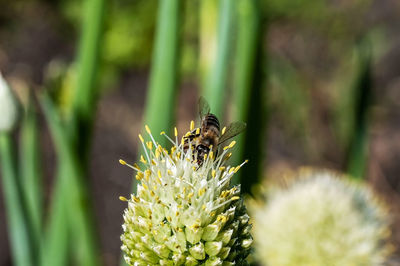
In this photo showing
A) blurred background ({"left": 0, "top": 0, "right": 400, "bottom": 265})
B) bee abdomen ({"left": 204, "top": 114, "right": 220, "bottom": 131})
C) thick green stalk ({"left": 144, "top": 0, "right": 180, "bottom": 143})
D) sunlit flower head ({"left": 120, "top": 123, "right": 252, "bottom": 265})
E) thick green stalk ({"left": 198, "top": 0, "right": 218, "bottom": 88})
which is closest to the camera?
sunlit flower head ({"left": 120, "top": 123, "right": 252, "bottom": 265})

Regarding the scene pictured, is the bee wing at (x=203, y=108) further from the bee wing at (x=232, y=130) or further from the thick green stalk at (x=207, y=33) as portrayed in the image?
the thick green stalk at (x=207, y=33)

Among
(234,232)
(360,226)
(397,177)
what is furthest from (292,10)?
(234,232)

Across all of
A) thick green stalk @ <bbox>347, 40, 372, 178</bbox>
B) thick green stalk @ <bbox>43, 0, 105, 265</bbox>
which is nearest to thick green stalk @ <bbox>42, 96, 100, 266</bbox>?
thick green stalk @ <bbox>43, 0, 105, 265</bbox>

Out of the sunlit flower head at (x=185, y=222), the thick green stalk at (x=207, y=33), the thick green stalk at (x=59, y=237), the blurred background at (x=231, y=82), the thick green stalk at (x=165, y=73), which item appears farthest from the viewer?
the blurred background at (x=231, y=82)

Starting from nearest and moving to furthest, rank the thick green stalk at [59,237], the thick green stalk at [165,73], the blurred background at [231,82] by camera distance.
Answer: the thick green stalk at [165,73] → the thick green stalk at [59,237] → the blurred background at [231,82]

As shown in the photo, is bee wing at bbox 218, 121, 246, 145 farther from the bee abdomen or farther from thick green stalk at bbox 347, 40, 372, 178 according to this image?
thick green stalk at bbox 347, 40, 372, 178

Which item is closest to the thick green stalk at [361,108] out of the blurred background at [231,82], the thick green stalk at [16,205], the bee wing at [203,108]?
the blurred background at [231,82]
